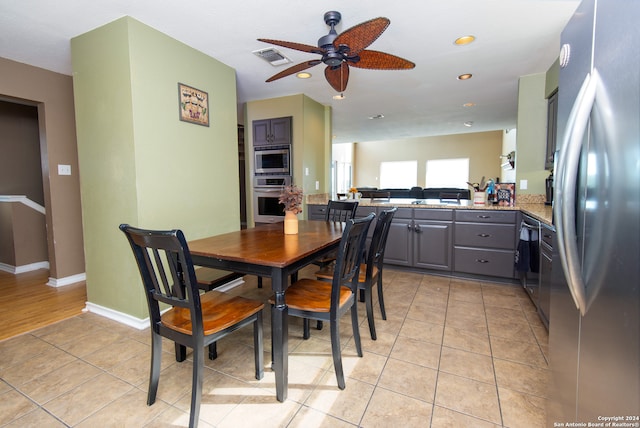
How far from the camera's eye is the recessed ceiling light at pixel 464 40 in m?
2.48

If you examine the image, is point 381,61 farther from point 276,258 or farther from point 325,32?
point 276,258

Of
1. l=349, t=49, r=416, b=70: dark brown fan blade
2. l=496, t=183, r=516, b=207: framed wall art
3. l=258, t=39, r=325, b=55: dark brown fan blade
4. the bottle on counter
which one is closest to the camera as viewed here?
l=258, t=39, r=325, b=55: dark brown fan blade

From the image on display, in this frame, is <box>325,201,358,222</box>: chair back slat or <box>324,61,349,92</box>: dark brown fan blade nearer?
<box>324,61,349,92</box>: dark brown fan blade

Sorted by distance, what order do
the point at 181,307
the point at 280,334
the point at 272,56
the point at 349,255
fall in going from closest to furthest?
the point at 181,307, the point at 280,334, the point at 349,255, the point at 272,56

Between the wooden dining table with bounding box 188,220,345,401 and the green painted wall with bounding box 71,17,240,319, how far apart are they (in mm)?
781

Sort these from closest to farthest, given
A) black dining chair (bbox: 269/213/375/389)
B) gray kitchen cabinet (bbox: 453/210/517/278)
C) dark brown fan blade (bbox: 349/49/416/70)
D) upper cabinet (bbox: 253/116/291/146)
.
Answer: black dining chair (bbox: 269/213/375/389) → dark brown fan blade (bbox: 349/49/416/70) → gray kitchen cabinet (bbox: 453/210/517/278) → upper cabinet (bbox: 253/116/291/146)

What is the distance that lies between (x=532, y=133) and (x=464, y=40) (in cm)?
154

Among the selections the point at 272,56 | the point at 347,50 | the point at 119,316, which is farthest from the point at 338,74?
the point at 119,316

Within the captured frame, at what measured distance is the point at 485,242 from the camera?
3.34 metres

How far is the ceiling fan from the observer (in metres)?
1.71

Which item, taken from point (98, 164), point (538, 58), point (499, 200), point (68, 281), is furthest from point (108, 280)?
point (538, 58)

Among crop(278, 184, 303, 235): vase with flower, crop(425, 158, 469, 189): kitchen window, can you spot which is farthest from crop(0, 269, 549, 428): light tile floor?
crop(425, 158, 469, 189): kitchen window

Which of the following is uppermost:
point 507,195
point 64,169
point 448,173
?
point 448,173

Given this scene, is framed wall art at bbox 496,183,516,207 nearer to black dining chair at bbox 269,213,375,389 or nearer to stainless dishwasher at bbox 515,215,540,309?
stainless dishwasher at bbox 515,215,540,309
